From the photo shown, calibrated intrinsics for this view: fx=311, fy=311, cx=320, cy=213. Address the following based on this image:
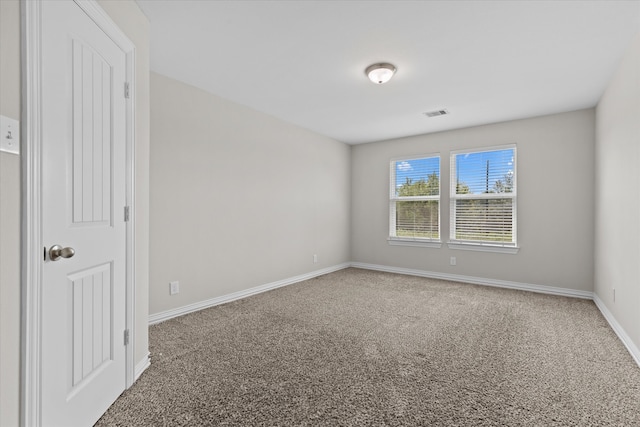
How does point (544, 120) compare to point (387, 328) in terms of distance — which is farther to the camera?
point (544, 120)

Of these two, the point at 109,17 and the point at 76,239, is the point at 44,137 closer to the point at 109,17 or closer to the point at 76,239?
the point at 76,239

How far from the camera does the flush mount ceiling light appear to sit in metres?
2.90

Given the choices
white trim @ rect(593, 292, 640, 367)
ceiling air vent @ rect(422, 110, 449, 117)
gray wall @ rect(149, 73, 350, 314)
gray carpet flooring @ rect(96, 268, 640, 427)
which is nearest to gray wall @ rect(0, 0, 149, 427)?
gray carpet flooring @ rect(96, 268, 640, 427)

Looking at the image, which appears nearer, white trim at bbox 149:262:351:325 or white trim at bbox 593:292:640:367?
white trim at bbox 593:292:640:367

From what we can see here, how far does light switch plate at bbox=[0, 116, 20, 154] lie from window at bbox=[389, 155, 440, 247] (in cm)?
519

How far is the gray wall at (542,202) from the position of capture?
4105 mm

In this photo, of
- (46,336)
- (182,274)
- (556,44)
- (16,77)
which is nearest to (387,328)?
(182,274)

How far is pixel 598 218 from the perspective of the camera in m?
3.81

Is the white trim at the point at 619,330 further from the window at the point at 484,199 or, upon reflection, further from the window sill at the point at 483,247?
the window at the point at 484,199

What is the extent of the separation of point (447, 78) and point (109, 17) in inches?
114

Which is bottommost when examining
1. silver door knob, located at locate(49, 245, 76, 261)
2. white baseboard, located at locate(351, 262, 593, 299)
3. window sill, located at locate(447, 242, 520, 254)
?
white baseboard, located at locate(351, 262, 593, 299)

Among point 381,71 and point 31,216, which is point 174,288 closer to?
point 31,216

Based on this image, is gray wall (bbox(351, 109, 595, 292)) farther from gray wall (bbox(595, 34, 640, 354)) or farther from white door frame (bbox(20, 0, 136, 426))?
white door frame (bbox(20, 0, 136, 426))

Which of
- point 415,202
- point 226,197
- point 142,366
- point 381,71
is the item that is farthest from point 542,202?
point 142,366
